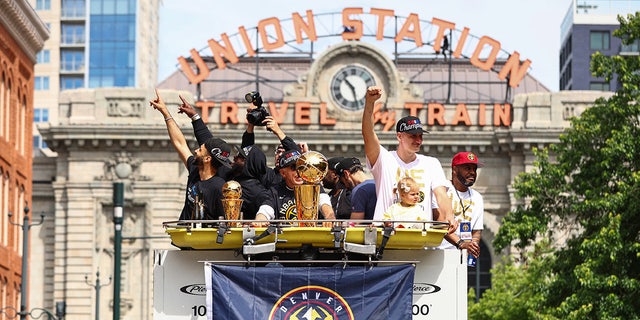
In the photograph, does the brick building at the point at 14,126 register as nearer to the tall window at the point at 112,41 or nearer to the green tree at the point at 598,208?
the green tree at the point at 598,208

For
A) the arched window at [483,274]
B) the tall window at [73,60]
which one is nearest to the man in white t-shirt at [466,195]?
the arched window at [483,274]

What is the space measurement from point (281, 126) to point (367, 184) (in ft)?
197

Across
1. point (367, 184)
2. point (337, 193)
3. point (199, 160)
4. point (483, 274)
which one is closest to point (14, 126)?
point (483, 274)

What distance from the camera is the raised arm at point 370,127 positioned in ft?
44.8

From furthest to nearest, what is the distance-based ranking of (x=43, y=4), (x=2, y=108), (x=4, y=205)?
(x=43, y=4)
(x=4, y=205)
(x=2, y=108)

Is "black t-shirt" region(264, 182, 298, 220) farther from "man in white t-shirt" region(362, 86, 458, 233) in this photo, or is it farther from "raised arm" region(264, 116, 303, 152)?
"man in white t-shirt" region(362, 86, 458, 233)

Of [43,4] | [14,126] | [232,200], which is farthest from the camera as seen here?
[43,4]

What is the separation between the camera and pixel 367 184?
14867 millimetres

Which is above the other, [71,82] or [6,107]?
[71,82]

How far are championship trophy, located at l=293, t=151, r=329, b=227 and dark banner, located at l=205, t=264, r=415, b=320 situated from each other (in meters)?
0.66

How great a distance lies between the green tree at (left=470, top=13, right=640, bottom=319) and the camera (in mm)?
40125

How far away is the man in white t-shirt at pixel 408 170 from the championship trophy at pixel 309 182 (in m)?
0.79

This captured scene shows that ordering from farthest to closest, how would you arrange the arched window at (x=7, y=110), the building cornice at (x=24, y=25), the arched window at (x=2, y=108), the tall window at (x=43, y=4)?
the tall window at (x=43, y=4), the arched window at (x=7, y=110), the arched window at (x=2, y=108), the building cornice at (x=24, y=25)

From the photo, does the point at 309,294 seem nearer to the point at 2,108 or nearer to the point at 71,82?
the point at 2,108
